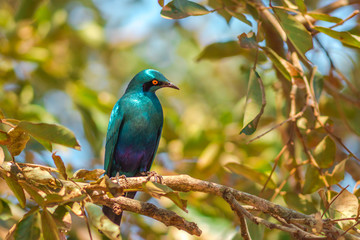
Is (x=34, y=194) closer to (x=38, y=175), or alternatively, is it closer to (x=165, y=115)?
(x=38, y=175)

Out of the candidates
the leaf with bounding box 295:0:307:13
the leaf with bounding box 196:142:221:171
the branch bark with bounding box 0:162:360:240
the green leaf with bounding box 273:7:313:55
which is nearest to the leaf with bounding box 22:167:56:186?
the branch bark with bounding box 0:162:360:240

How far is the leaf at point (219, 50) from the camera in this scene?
4.25 metres

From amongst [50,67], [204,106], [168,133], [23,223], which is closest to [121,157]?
[168,133]

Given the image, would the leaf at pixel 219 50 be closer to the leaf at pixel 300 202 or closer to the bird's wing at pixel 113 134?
the bird's wing at pixel 113 134

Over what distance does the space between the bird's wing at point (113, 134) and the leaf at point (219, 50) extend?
104 centimetres

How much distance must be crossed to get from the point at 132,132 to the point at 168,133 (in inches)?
24.8

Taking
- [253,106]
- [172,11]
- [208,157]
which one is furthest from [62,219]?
[208,157]

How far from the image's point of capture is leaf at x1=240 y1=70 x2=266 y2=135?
289 cm

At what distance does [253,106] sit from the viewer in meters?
2.95

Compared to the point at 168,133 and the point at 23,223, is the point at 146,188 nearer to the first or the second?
the point at 23,223

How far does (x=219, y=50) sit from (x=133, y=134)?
3.94ft

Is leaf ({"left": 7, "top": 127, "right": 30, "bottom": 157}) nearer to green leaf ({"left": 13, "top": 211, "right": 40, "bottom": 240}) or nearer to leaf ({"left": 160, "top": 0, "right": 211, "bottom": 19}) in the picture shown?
green leaf ({"left": 13, "top": 211, "right": 40, "bottom": 240})

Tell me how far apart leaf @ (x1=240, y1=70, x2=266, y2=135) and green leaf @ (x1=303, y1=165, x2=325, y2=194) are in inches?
27.2

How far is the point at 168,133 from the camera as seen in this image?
526 centimetres
